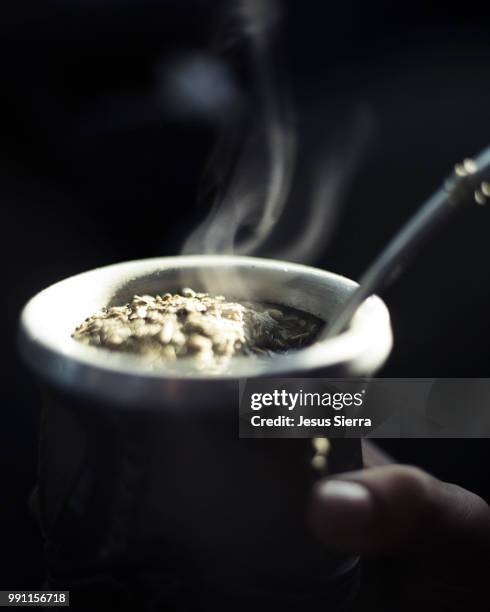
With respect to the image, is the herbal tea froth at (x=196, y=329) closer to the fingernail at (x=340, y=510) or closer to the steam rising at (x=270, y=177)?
the fingernail at (x=340, y=510)

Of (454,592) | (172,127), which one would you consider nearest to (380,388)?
(454,592)

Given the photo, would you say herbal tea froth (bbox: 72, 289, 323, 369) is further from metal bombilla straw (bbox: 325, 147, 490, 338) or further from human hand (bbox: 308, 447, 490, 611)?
human hand (bbox: 308, 447, 490, 611)

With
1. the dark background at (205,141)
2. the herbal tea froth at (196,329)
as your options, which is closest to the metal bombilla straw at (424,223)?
the herbal tea froth at (196,329)

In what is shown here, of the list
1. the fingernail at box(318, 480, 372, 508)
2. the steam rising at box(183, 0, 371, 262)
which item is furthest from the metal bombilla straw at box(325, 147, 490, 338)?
the steam rising at box(183, 0, 371, 262)

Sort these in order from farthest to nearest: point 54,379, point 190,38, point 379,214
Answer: point 379,214 < point 190,38 < point 54,379

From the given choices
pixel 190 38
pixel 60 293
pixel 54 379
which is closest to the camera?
pixel 54 379

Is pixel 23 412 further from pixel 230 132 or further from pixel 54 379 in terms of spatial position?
pixel 54 379

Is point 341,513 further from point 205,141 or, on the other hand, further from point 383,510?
point 205,141
